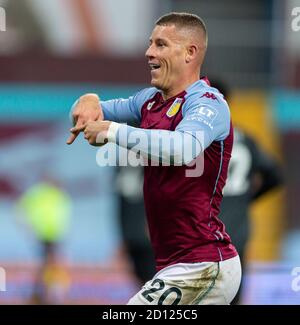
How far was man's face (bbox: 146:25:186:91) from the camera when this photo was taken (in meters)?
6.38

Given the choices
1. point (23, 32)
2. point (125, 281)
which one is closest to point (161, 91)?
point (125, 281)

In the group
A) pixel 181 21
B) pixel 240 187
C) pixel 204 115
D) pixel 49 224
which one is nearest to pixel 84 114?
pixel 204 115

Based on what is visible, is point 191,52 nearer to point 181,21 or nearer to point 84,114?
point 181,21

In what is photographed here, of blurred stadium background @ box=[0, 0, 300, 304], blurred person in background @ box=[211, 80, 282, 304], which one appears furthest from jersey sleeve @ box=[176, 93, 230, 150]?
blurred stadium background @ box=[0, 0, 300, 304]

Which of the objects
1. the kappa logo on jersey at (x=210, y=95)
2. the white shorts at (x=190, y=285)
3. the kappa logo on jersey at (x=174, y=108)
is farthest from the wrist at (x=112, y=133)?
the white shorts at (x=190, y=285)

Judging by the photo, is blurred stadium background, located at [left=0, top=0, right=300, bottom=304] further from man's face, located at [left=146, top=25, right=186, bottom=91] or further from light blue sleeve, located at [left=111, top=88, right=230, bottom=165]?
light blue sleeve, located at [left=111, top=88, right=230, bottom=165]

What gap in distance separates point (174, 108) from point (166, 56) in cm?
29

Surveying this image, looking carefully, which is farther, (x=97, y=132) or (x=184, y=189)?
(x=184, y=189)

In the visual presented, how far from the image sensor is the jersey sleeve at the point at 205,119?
6.04 metres

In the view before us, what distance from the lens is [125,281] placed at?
12125 mm

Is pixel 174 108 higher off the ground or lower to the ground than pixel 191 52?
lower

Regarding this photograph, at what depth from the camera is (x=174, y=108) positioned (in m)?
6.39

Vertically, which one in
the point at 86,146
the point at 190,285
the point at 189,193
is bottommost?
the point at 86,146

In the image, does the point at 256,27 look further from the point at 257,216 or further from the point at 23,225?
the point at 23,225
